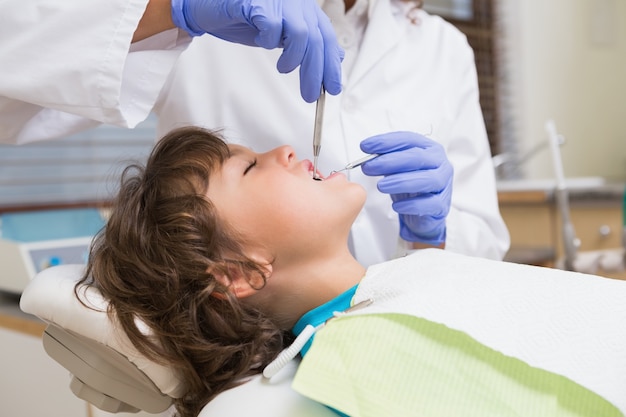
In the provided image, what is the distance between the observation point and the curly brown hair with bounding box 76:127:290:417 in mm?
1034

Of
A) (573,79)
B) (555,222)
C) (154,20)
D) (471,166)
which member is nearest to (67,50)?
(154,20)

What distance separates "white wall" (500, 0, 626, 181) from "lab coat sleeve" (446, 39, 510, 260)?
2363 millimetres

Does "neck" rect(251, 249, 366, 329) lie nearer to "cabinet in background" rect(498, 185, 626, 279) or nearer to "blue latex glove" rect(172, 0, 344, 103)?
"blue latex glove" rect(172, 0, 344, 103)

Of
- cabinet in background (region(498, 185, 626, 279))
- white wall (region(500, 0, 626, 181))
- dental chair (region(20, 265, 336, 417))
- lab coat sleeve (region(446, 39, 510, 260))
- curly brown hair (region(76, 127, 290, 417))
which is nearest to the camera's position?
dental chair (region(20, 265, 336, 417))

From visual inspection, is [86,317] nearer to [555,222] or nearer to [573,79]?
[555,222]

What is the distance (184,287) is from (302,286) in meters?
0.22

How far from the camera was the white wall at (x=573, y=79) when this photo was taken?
3.85 meters

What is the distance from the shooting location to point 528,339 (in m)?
0.94

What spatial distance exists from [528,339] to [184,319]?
0.50m

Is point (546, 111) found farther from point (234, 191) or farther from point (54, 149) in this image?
point (234, 191)

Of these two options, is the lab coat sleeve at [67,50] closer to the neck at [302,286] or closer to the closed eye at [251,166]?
the closed eye at [251,166]

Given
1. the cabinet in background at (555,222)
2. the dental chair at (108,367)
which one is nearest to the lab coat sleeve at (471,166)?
the dental chair at (108,367)

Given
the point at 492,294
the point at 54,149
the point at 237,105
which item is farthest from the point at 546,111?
the point at 492,294

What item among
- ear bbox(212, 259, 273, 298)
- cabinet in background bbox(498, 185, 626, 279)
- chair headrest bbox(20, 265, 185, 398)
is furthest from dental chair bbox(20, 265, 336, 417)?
cabinet in background bbox(498, 185, 626, 279)
